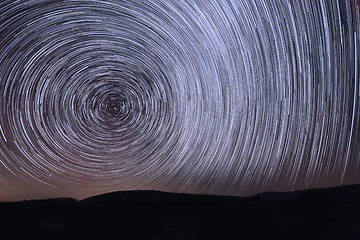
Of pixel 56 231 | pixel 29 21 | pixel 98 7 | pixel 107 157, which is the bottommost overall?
pixel 56 231

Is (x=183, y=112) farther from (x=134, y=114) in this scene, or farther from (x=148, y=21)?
(x=148, y=21)

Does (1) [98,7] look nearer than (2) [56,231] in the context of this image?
No

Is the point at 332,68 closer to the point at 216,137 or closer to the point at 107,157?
the point at 216,137

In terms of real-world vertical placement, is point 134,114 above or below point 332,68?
below

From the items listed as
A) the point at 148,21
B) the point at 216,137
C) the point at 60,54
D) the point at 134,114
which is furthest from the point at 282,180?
the point at 60,54

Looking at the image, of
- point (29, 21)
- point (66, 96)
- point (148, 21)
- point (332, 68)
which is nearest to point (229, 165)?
point (332, 68)

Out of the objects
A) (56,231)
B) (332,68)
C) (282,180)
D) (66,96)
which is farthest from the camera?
(66,96)

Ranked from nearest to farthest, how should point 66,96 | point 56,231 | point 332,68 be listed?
point 56,231 < point 332,68 < point 66,96
